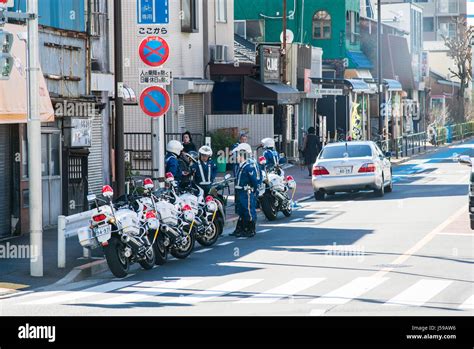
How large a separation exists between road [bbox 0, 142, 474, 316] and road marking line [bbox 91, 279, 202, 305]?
1 centimetres

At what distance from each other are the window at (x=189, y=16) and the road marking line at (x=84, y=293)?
2345cm

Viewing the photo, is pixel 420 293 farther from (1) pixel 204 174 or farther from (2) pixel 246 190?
(1) pixel 204 174

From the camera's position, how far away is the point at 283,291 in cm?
1568

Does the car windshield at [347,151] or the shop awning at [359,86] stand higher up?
the shop awning at [359,86]

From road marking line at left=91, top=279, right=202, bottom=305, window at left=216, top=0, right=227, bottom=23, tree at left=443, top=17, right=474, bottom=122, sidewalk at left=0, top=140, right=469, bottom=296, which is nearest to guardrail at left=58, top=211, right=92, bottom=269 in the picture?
sidewalk at left=0, top=140, right=469, bottom=296

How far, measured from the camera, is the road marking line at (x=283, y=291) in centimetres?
1477

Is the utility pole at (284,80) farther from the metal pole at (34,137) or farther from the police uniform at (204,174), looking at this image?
the metal pole at (34,137)

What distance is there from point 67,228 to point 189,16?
22004 millimetres

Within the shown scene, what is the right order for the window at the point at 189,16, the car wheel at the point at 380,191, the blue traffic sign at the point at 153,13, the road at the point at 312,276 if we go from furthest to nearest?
the window at the point at 189,16
the car wheel at the point at 380,191
the blue traffic sign at the point at 153,13
the road at the point at 312,276

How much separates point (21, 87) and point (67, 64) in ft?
11.6

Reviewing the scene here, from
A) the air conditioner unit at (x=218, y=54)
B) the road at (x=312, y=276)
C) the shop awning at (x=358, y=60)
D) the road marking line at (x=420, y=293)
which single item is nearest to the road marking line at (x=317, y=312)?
the road at (x=312, y=276)

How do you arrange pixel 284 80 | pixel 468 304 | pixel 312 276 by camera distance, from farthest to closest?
pixel 284 80
pixel 312 276
pixel 468 304

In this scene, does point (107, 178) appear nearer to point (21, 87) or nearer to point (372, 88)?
point (21, 87)

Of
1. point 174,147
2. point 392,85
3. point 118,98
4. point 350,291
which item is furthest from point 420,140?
point 350,291
